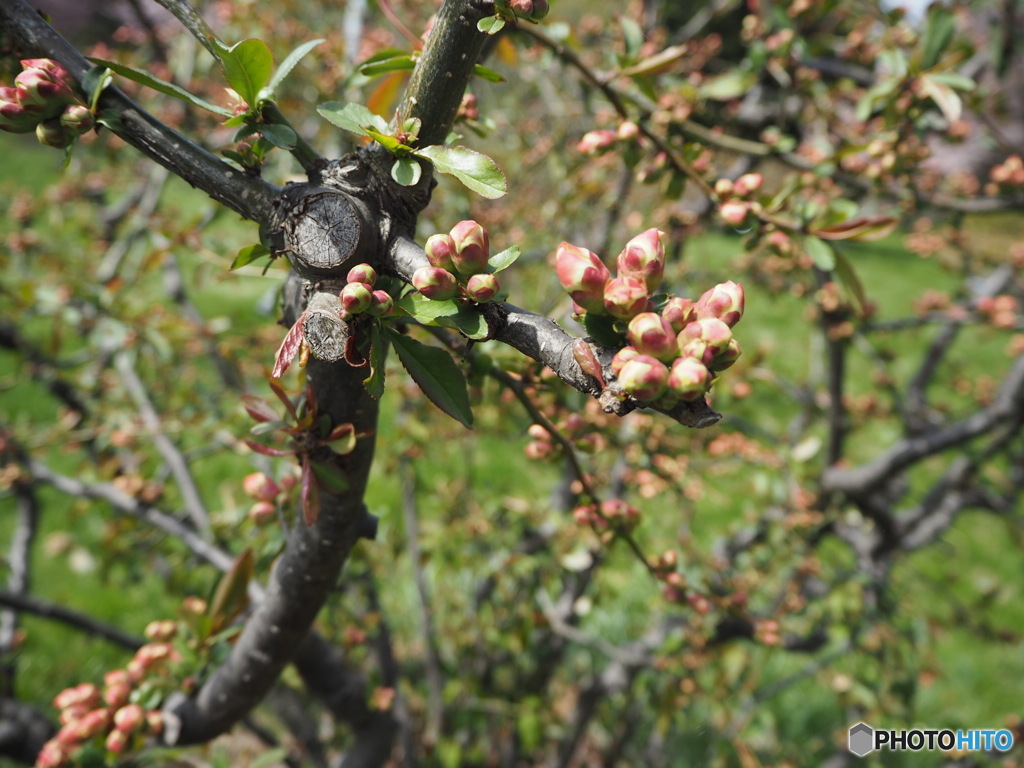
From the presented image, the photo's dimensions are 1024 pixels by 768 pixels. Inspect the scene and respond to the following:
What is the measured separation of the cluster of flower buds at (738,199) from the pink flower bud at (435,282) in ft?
1.63

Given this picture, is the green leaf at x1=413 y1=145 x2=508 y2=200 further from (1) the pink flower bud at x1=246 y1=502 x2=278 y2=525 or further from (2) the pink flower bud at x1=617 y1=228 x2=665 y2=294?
(1) the pink flower bud at x1=246 y1=502 x2=278 y2=525

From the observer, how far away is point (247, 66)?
55 centimetres

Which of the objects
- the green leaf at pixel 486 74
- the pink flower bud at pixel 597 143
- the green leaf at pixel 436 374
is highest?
the green leaf at pixel 486 74

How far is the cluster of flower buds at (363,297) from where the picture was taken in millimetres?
488

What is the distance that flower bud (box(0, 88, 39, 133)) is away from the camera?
0.53 m

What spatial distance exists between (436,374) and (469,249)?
12 cm

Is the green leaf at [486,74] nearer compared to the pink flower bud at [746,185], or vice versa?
the green leaf at [486,74]

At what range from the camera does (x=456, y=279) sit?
518 mm

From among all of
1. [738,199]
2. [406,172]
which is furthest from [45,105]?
[738,199]

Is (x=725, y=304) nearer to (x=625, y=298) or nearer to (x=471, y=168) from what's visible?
(x=625, y=298)

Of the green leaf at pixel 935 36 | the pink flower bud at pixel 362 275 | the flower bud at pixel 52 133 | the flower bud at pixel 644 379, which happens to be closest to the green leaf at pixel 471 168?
the pink flower bud at pixel 362 275

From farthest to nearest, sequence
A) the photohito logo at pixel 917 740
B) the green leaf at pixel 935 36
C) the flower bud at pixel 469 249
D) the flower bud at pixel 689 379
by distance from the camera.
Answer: the photohito logo at pixel 917 740
the green leaf at pixel 935 36
the flower bud at pixel 469 249
the flower bud at pixel 689 379

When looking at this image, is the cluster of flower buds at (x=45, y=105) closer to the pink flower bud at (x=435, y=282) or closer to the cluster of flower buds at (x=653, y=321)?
the pink flower bud at (x=435, y=282)

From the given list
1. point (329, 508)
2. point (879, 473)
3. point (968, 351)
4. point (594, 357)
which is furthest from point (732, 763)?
point (968, 351)
